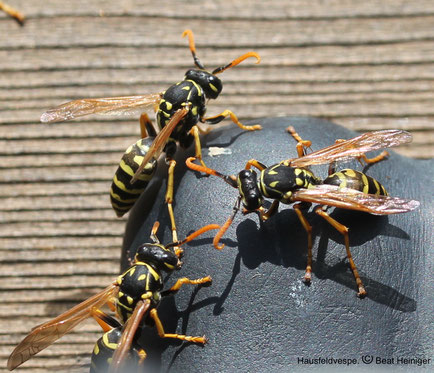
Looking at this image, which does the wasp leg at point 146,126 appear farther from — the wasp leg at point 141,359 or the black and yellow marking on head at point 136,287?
the wasp leg at point 141,359

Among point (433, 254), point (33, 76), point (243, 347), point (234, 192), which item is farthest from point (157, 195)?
point (33, 76)

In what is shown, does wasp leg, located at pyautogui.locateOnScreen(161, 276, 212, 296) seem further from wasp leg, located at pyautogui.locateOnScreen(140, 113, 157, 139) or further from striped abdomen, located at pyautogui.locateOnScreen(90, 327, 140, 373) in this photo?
wasp leg, located at pyautogui.locateOnScreen(140, 113, 157, 139)

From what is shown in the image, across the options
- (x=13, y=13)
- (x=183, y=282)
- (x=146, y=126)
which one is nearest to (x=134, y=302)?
(x=183, y=282)

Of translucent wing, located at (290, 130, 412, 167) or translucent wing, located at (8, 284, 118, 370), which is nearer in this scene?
translucent wing, located at (290, 130, 412, 167)

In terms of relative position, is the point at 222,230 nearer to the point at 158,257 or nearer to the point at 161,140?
the point at 158,257

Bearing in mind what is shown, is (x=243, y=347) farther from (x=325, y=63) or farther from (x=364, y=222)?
(x=325, y=63)

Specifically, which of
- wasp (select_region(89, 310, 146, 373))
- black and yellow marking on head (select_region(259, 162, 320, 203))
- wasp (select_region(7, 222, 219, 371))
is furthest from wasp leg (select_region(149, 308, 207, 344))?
black and yellow marking on head (select_region(259, 162, 320, 203))

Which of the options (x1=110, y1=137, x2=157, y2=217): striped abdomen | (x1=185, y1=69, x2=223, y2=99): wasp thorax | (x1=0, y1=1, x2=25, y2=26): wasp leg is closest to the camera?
(x1=110, y1=137, x2=157, y2=217): striped abdomen
